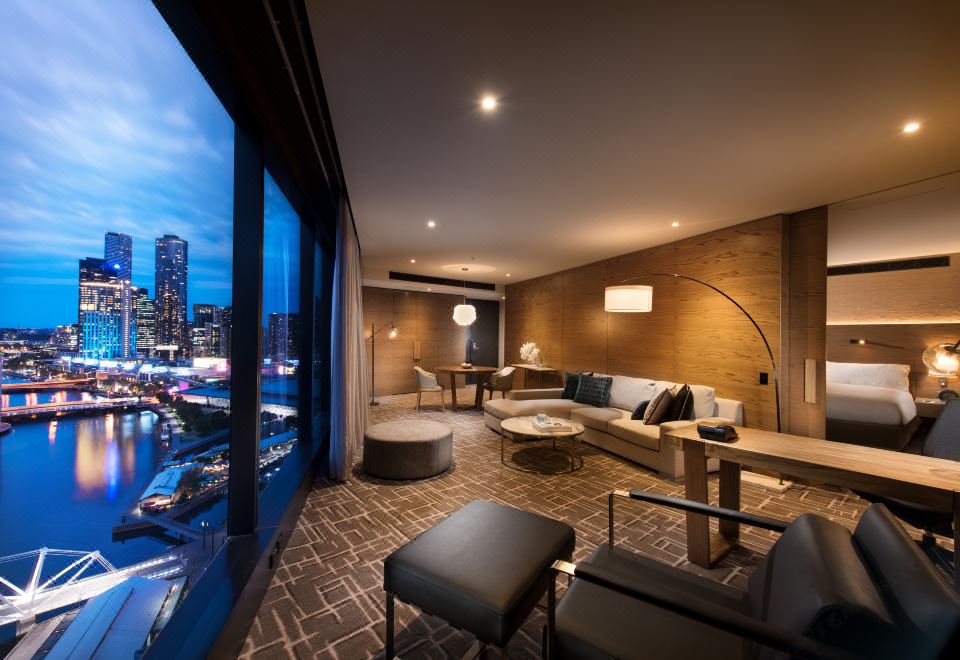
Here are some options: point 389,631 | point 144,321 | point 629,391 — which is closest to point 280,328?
point 144,321

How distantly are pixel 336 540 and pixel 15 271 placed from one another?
230 cm

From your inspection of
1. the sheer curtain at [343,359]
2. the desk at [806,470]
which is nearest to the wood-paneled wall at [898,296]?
the desk at [806,470]

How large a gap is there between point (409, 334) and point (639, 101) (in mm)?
7633

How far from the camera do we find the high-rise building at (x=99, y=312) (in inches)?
40.6

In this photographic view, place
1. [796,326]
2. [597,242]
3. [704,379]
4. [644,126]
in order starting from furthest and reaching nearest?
[597,242], [704,379], [796,326], [644,126]

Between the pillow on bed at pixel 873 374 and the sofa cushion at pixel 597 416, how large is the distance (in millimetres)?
3873

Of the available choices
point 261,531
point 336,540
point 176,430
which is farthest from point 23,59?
point 336,540

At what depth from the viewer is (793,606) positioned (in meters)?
0.96

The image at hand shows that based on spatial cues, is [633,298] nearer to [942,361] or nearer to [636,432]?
[636,432]

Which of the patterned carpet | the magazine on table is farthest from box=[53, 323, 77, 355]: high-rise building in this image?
the magazine on table

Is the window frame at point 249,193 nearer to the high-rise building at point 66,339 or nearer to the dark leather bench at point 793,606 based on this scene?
the high-rise building at point 66,339

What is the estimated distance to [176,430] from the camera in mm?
1642

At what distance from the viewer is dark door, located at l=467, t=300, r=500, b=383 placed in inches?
400

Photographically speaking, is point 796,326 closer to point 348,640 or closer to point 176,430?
point 348,640
